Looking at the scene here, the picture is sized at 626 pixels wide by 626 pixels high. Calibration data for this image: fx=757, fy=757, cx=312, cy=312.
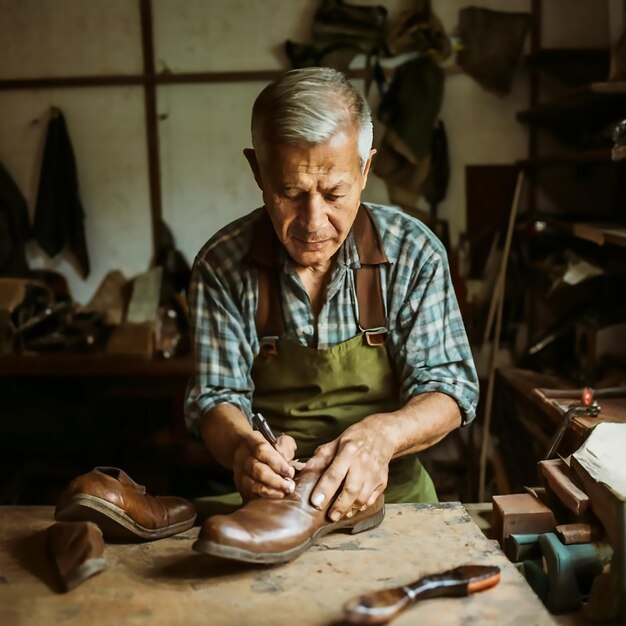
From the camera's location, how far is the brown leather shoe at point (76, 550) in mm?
1264

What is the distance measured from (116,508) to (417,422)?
0.66 m

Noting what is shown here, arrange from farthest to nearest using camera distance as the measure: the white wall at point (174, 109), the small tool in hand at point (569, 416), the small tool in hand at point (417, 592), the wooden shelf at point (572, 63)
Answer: the white wall at point (174, 109) < the wooden shelf at point (572, 63) < the small tool in hand at point (569, 416) < the small tool in hand at point (417, 592)

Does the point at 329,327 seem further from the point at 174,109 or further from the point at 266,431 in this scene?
the point at 174,109

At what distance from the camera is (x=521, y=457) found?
3.62 meters

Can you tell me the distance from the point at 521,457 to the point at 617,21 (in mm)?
2240

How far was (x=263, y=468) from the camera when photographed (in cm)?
145

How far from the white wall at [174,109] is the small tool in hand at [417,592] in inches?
125

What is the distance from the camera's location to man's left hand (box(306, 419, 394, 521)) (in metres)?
1.42

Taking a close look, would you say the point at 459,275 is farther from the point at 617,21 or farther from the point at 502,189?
the point at 617,21

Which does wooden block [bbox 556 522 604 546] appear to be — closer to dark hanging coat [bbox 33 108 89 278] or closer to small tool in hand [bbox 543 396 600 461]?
small tool in hand [bbox 543 396 600 461]

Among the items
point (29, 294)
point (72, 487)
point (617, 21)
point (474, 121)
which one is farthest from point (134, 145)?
point (72, 487)

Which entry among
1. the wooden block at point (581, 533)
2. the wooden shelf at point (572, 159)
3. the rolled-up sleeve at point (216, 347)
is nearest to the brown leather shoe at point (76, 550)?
the rolled-up sleeve at point (216, 347)

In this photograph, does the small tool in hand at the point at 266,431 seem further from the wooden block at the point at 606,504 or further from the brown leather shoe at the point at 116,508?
the wooden block at the point at 606,504

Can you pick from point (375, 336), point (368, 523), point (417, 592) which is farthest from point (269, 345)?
point (417, 592)
